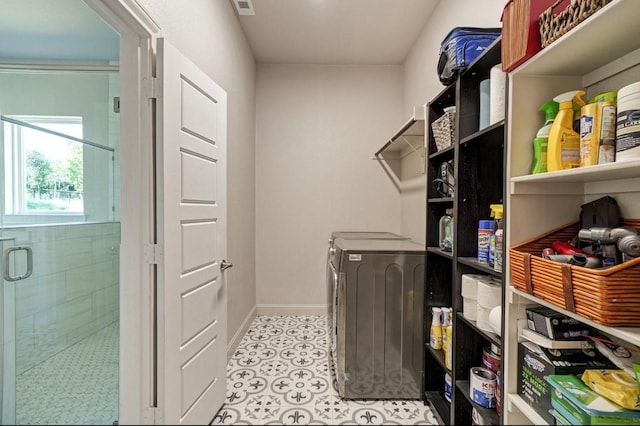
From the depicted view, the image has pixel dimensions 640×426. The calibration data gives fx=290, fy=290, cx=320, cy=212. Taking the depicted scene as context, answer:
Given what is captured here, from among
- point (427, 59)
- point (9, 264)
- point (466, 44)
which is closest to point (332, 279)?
point (466, 44)

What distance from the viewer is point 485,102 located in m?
1.10

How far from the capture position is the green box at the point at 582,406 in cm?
68

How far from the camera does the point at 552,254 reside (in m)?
0.81

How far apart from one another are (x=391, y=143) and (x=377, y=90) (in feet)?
2.65

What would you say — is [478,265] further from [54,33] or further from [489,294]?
[54,33]

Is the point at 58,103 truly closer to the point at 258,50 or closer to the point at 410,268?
the point at 410,268

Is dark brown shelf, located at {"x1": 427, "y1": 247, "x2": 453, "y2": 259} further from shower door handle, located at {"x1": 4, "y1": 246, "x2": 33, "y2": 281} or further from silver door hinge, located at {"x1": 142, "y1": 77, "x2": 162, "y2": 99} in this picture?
shower door handle, located at {"x1": 4, "y1": 246, "x2": 33, "y2": 281}

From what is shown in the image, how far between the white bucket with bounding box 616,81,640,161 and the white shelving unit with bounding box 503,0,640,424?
0.15 meters

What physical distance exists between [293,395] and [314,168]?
220 cm

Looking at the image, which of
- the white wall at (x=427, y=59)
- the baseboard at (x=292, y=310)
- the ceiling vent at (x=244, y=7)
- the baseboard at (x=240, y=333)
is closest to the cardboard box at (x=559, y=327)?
the white wall at (x=427, y=59)

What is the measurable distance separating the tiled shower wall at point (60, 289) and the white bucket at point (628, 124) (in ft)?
4.69

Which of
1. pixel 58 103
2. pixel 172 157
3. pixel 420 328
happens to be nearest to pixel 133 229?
pixel 172 157

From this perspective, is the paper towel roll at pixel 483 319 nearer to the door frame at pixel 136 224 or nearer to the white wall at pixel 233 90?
the door frame at pixel 136 224

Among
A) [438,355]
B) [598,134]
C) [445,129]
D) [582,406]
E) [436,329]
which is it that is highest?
[445,129]
